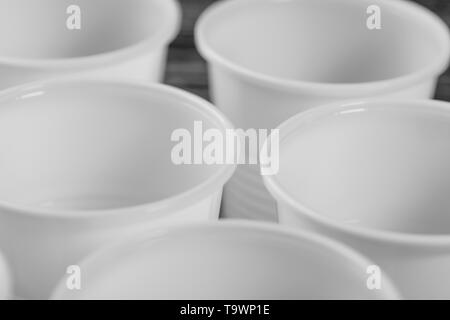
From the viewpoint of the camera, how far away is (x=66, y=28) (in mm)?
902

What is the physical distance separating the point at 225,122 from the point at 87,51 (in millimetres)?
320

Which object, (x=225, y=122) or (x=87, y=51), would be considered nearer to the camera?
(x=225, y=122)

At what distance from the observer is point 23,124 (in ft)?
2.23

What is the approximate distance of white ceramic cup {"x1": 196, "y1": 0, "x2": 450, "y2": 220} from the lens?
0.75 meters

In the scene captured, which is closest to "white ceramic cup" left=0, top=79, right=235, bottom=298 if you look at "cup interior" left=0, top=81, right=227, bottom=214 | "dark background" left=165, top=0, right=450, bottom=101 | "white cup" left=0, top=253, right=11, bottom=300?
"cup interior" left=0, top=81, right=227, bottom=214

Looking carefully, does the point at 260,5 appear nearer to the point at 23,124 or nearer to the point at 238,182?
the point at 238,182

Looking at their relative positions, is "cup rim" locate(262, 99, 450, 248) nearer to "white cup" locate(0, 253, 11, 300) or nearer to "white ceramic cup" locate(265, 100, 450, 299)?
"white ceramic cup" locate(265, 100, 450, 299)

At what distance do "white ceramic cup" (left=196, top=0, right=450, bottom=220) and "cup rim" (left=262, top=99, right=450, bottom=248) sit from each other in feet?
0.18

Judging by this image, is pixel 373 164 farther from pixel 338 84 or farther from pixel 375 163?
pixel 338 84

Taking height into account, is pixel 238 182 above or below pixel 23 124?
below

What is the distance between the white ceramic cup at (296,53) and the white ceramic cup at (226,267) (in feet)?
0.74
